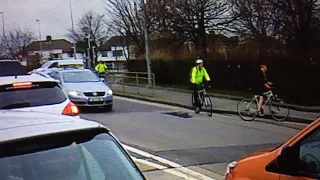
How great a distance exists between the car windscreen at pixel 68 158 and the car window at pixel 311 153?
129 cm

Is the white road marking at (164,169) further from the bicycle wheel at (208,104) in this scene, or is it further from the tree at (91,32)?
the tree at (91,32)

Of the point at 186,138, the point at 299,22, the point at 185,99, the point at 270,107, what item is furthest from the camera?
the point at 185,99

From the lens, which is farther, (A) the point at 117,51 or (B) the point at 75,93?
(A) the point at 117,51

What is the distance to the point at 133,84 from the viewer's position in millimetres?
25844

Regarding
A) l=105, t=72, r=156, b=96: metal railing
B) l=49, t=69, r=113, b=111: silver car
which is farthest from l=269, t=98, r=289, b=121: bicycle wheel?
l=105, t=72, r=156, b=96: metal railing

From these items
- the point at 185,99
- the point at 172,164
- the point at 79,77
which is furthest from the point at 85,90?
the point at 172,164

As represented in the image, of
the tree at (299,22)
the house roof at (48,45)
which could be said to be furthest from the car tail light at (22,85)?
the house roof at (48,45)

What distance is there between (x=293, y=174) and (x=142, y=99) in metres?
18.8

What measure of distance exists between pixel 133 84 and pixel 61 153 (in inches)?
907

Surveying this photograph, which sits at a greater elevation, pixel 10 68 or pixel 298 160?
pixel 10 68

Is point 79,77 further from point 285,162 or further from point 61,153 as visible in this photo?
point 61,153

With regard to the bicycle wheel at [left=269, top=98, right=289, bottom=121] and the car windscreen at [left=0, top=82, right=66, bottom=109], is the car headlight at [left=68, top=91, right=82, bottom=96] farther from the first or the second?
the car windscreen at [left=0, top=82, right=66, bottom=109]

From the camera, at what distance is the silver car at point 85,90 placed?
56.3ft

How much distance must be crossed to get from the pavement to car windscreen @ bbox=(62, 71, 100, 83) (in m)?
3.26
